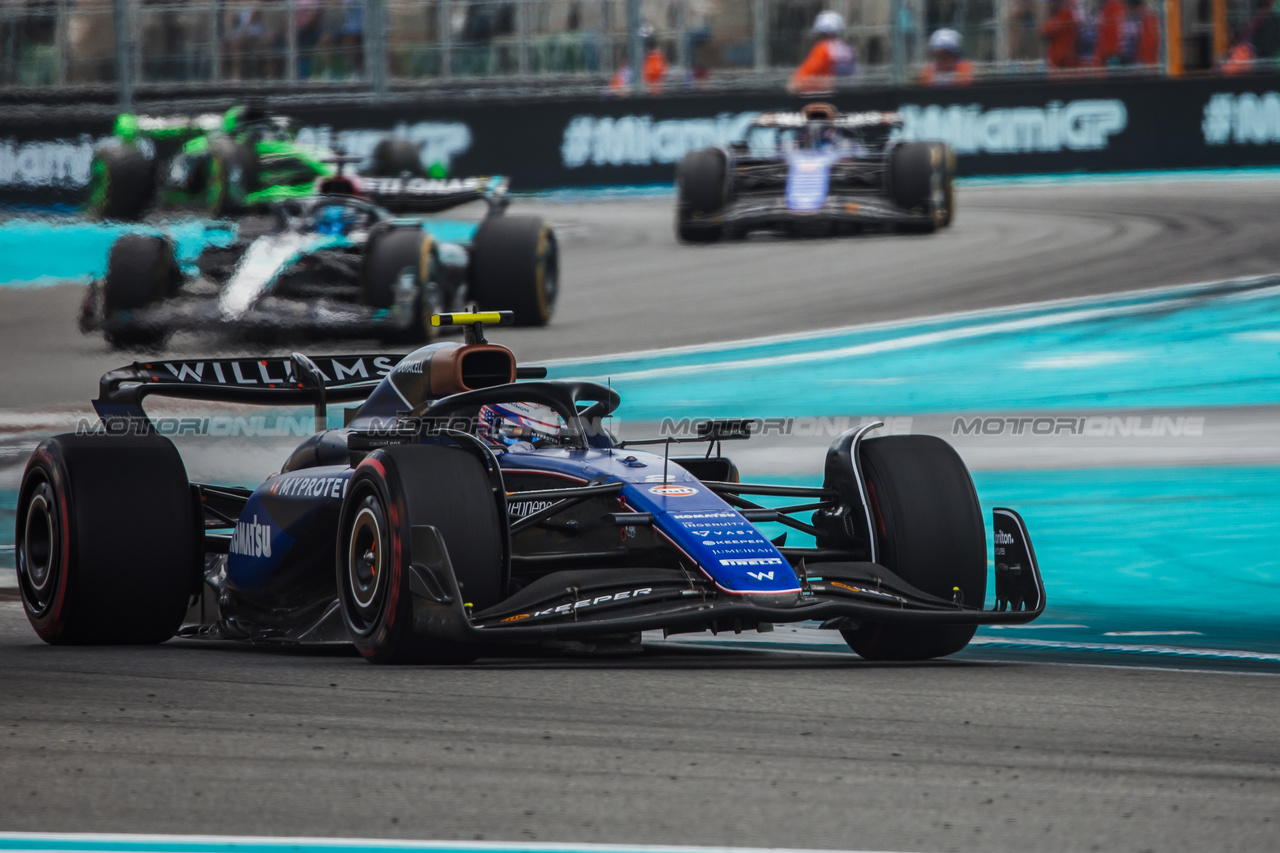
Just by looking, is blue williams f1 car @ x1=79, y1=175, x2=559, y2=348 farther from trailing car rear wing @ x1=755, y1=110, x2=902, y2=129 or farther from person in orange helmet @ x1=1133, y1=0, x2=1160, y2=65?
person in orange helmet @ x1=1133, y1=0, x2=1160, y2=65

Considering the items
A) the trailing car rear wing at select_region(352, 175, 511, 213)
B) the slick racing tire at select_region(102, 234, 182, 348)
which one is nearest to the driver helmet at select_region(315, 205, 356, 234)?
the trailing car rear wing at select_region(352, 175, 511, 213)

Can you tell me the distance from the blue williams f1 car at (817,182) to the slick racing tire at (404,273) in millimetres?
5022

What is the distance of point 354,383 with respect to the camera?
866 cm

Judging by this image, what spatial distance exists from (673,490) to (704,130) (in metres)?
15.3

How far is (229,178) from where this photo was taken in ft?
57.6

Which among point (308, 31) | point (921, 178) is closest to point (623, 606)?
point (921, 178)

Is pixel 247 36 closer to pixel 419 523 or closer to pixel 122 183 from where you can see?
pixel 122 183

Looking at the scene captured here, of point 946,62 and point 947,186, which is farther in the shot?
point 946,62

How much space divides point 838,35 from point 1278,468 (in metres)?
11.4

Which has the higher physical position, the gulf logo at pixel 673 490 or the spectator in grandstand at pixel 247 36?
the spectator in grandstand at pixel 247 36

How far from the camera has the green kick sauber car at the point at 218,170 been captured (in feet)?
57.8

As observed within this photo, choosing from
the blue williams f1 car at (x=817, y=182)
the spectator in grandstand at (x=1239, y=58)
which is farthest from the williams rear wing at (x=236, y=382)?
the spectator in grandstand at (x=1239, y=58)

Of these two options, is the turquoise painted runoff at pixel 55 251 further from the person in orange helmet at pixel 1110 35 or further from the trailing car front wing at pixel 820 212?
the person in orange helmet at pixel 1110 35

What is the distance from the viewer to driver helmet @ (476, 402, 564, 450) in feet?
24.3
